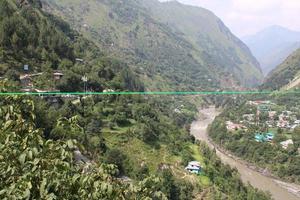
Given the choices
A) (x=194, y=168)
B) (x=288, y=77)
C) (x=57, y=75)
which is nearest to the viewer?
(x=194, y=168)

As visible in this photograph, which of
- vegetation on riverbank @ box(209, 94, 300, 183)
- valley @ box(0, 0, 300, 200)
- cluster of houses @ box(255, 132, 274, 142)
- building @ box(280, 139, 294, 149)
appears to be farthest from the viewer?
cluster of houses @ box(255, 132, 274, 142)

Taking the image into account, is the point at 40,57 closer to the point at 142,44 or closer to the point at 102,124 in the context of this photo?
the point at 102,124

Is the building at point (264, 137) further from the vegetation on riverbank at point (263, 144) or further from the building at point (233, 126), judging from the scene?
the building at point (233, 126)

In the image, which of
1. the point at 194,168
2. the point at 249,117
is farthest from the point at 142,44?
the point at 194,168

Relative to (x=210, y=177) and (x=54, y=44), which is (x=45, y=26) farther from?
(x=210, y=177)

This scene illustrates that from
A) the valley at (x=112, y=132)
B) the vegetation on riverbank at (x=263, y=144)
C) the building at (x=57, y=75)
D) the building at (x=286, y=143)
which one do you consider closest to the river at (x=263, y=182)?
the valley at (x=112, y=132)

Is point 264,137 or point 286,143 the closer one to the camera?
point 286,143

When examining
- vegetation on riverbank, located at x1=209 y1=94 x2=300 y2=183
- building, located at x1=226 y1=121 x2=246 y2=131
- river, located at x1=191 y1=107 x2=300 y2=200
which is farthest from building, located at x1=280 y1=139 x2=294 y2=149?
building, located at x1=226 y1=121 x2=246 y2=131

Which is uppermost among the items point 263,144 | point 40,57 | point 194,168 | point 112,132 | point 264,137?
point 40,57

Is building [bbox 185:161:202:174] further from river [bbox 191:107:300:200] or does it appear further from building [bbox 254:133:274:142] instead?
building [bbox 254:133:274:142]

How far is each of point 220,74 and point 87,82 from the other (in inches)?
5568

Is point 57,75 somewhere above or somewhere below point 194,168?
above

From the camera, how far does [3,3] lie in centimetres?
4450

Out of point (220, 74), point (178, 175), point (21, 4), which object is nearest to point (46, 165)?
point (178, 175)
